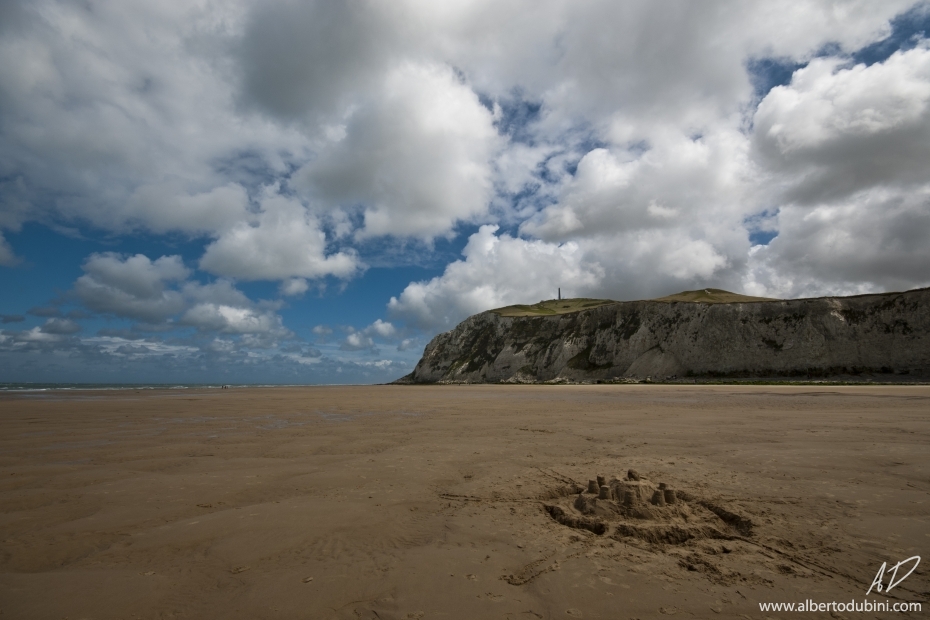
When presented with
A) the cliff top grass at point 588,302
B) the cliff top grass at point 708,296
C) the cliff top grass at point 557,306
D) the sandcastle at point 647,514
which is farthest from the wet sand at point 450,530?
the cliff top grass at point 557,306

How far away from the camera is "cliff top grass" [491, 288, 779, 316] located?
216 feet

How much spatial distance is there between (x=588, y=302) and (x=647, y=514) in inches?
4030

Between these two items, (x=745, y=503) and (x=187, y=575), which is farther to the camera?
(x=745, y=503)

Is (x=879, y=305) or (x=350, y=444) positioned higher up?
(x=879, y=305)

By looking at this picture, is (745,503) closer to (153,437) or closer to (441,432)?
(441,432)

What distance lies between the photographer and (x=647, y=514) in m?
4.62

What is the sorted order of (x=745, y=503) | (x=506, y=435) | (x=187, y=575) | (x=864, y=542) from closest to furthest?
(x=187, y=575), (x=864, y=542), (x=745, y=503), (x=506, y=435)

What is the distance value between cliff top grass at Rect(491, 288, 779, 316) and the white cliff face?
4777 millimetres

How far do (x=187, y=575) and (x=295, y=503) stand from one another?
1.84m

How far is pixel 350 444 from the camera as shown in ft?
31.5

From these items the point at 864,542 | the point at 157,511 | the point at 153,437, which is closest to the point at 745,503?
the point at 864,542

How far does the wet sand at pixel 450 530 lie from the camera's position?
319cm

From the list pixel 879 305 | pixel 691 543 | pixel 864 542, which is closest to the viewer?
pixel 864 542
